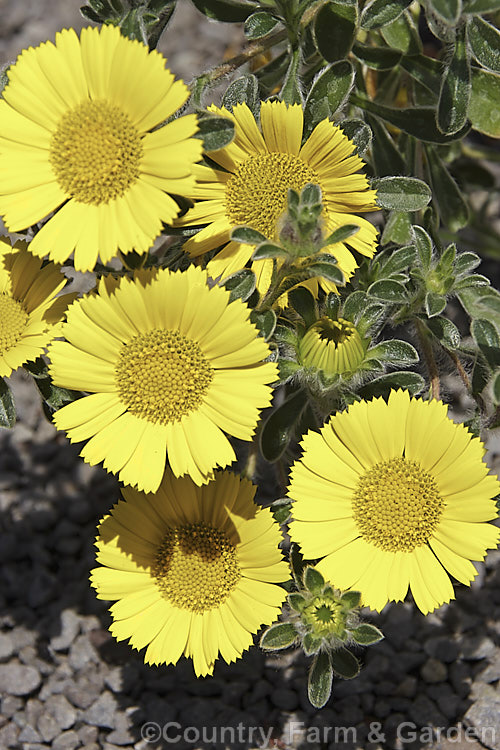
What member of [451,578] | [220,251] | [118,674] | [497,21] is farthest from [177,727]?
[497,21]

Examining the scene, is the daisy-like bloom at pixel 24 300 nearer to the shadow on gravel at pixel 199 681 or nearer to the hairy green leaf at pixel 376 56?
the hairy green leaf at pixel 376 56

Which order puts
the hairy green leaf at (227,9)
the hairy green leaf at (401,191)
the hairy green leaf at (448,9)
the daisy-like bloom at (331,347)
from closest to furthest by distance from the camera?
the hairy green leaf at (448,9) → the daisy-like bloom at (331,347) → the hairy green leaf at (401,191) → the hairy green leaf at (227,9)

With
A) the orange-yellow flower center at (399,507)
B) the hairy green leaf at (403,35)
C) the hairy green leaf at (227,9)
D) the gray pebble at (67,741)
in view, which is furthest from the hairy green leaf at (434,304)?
the gray pebble at (67,741)

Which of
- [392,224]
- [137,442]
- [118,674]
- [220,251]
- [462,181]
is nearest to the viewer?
[137,442]

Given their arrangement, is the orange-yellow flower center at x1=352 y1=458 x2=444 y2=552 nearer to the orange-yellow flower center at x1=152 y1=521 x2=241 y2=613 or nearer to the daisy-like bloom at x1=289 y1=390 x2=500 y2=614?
the daisy-like bloom at x1=289 y1=390 x2=500 y2=614

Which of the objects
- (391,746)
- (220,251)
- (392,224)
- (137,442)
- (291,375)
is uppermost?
(392,224)

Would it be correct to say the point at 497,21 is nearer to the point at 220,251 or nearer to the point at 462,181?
the point at 462,181
